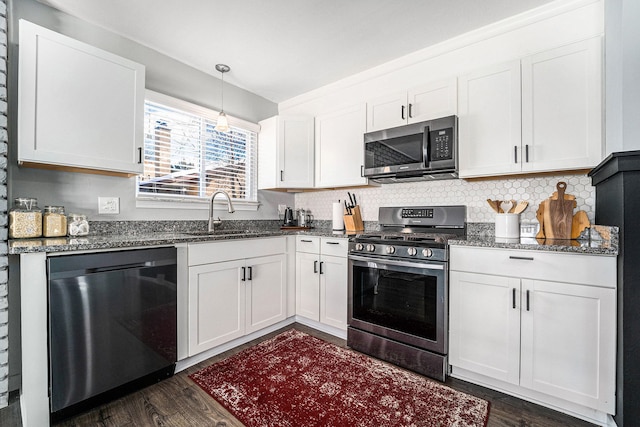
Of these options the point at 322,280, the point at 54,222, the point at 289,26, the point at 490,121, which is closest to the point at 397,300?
the point at 322,280

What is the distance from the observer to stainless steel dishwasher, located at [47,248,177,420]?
148 centimetres

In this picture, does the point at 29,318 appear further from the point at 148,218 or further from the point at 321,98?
the point at 321,98

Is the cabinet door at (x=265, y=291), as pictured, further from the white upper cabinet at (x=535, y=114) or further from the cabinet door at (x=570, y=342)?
the cabinet door at (x=570, y=342)

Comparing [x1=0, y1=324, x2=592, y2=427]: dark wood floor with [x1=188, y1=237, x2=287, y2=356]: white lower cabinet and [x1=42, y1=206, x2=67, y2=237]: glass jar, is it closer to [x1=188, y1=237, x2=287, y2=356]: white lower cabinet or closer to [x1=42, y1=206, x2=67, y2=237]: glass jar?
[x1=188, y1=237, x2=287, y2=356]: white lower cabinet

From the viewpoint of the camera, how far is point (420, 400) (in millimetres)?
1737

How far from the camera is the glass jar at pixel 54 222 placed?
1.79 metres

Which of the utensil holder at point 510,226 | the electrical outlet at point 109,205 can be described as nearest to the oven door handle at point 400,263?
the utensil holder at point 510,226

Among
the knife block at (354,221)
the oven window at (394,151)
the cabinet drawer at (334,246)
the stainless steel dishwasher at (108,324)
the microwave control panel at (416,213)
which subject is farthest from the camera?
the knife block at (354,221)

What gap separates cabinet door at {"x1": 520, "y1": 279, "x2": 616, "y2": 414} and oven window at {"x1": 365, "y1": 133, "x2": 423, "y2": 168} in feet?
4.12

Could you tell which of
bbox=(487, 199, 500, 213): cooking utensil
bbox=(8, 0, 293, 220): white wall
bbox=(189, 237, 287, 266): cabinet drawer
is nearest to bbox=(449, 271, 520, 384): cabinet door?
bbox=(487, 199, 500, 213): cooking utensil

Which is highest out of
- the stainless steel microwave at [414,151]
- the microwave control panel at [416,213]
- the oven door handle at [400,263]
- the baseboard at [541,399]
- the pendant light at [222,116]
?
the pendant light at [222,116]

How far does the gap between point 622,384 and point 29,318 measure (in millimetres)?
2944

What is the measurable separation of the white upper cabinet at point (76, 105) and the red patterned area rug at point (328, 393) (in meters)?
1.66

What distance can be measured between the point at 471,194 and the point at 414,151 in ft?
2.09
